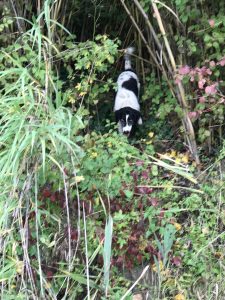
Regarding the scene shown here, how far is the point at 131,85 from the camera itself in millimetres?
4438

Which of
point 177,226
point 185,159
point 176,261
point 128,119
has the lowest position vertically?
point 176,261

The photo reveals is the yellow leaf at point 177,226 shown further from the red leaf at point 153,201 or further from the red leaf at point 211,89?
the red leaf at point 211,89

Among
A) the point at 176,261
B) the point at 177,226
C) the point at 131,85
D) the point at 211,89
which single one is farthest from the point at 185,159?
the point at 131,85

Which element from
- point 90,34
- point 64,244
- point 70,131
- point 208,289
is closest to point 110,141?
point 70,131

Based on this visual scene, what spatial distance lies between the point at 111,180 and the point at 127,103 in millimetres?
1275

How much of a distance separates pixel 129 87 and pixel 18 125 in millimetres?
1682

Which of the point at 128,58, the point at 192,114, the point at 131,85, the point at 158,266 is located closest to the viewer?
the point at 158,266

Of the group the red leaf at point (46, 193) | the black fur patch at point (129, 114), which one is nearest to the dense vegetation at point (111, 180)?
the red leaf at point (46, 193)

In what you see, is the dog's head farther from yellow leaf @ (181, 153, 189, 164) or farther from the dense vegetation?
yellow leaf @ (181, 153, 189, 164)

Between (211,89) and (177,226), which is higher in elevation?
(211,89)

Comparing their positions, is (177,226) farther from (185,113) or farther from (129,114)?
(129,114)

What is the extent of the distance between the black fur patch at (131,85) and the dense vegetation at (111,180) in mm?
286

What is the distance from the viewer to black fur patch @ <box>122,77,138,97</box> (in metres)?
4.42

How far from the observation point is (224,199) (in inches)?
133
